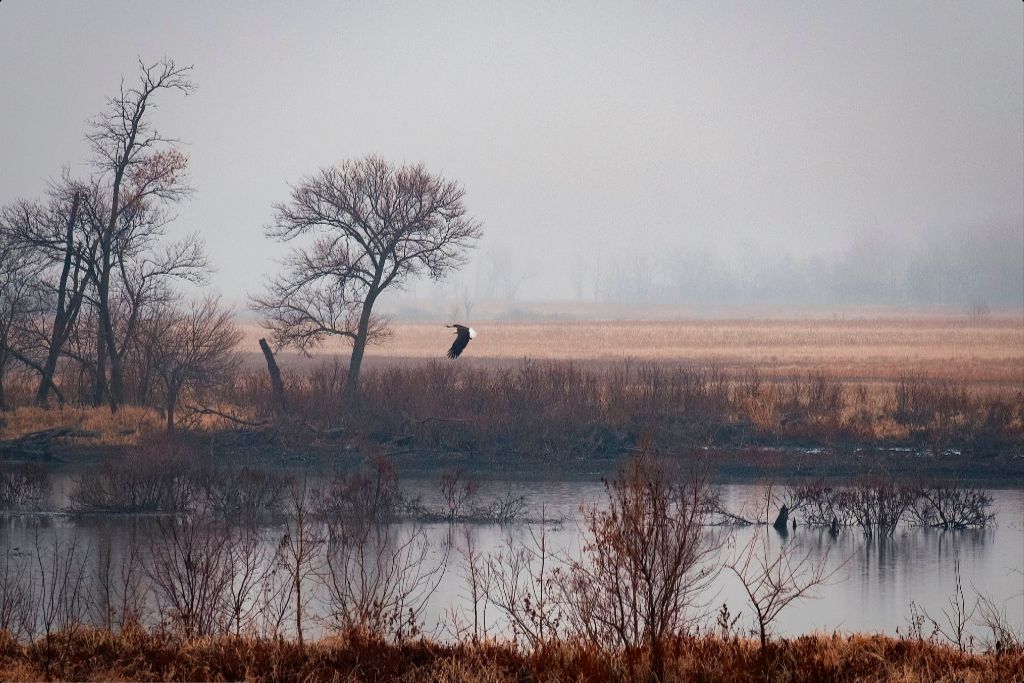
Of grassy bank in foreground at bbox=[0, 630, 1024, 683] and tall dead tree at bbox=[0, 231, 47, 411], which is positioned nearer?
grassy bank in foreground at bbox=[0, 630, 1024, 683]

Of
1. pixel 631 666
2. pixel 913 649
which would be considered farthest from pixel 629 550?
pixel 913 649

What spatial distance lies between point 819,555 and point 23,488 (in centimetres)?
1648

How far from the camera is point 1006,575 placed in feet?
64.5

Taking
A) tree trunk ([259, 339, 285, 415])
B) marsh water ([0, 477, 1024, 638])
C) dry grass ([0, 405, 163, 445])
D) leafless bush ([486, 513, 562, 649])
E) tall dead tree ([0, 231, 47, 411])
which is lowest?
marsh water ([0, 477, 1024, 638])

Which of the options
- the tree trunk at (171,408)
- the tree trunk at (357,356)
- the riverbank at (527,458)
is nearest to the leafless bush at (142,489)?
the riverbank at (527,458)

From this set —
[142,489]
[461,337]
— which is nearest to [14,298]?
[142,489]

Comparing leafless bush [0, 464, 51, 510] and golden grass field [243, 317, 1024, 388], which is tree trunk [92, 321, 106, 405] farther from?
leafless bush [0, 464, 51, 510]

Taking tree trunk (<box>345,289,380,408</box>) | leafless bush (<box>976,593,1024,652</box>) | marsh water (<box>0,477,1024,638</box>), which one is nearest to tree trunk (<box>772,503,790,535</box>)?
marsh water (<box>0,477,1024,638</box>)

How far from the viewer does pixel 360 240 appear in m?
37.2

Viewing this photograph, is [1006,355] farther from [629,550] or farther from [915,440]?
[629,550]

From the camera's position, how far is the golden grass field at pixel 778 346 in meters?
54.5

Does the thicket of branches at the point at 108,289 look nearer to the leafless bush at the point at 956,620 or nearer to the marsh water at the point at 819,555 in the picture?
the marsh water at the point at 819,555

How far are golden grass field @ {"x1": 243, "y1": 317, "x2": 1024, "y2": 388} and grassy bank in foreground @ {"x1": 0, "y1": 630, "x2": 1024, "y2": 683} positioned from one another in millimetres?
28926

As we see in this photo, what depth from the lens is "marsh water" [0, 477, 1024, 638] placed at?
55.8 feet
